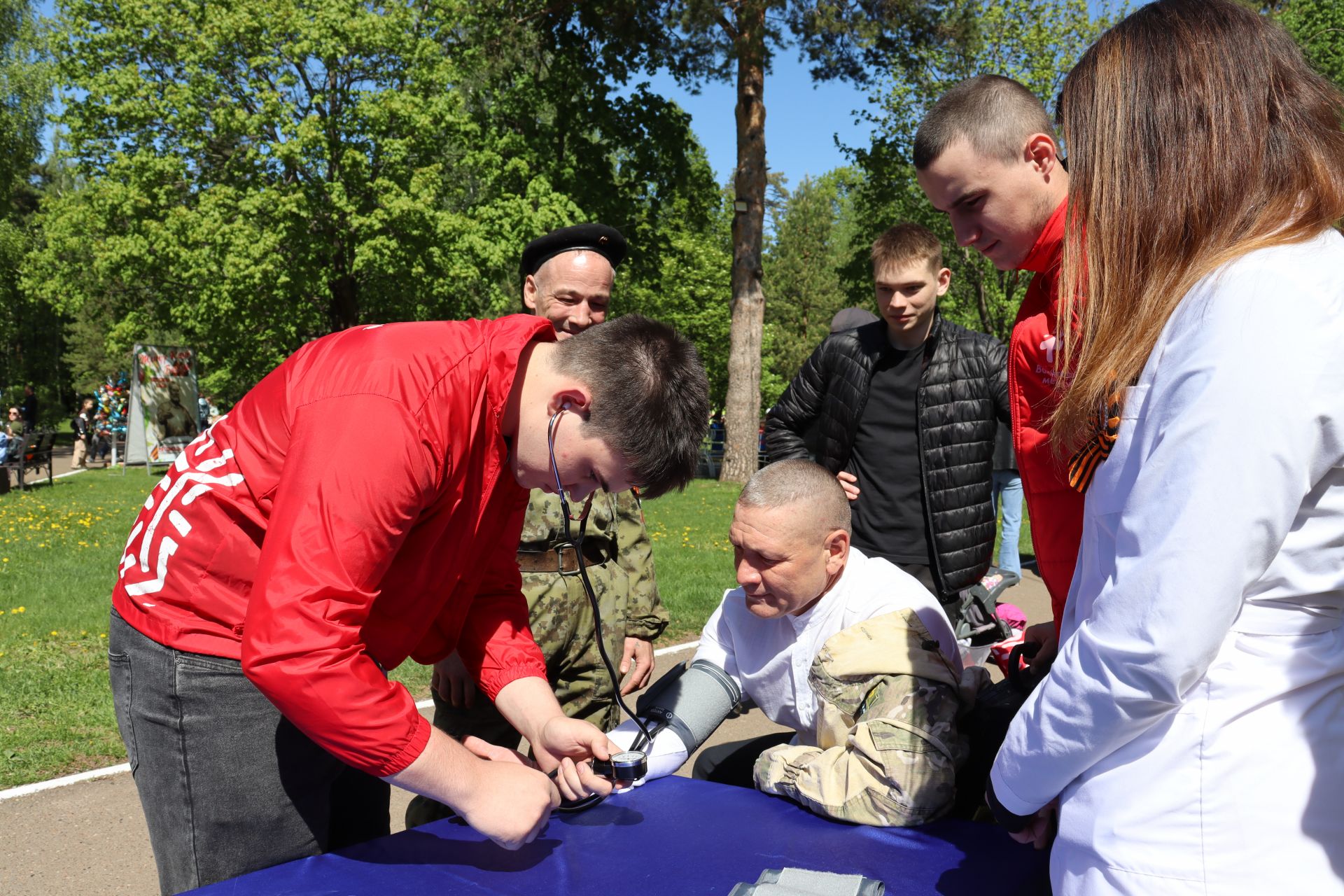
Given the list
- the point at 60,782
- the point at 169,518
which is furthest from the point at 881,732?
the point at 60,782

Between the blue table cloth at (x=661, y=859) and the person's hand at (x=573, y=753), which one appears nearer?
the blue table cloth at (x=661, y=859)

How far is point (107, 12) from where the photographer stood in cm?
2062

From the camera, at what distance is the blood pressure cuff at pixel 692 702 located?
2.59 metres

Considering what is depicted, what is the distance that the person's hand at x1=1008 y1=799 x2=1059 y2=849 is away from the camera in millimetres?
1763

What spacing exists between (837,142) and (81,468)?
18.1 metres

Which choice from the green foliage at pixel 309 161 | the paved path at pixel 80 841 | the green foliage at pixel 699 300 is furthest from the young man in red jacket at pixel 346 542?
the green foliage at pixel 699 300

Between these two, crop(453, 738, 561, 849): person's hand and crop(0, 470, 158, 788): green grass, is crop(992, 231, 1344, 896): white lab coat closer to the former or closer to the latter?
crop(453, 738, 561, 849): person's hand

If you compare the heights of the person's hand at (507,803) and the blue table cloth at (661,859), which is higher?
the person's hand at (507,803)

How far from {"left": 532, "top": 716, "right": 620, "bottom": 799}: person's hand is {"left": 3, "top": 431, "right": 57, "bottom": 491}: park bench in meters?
16.4

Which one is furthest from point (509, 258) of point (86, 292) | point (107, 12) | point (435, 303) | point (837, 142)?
point (86, 292)

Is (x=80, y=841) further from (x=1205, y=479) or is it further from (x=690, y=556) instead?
(x=690, y=556)

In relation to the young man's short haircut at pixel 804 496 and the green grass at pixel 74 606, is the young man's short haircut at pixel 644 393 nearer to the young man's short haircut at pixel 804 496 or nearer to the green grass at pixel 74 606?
the young man's short haircut at pixel 804 496

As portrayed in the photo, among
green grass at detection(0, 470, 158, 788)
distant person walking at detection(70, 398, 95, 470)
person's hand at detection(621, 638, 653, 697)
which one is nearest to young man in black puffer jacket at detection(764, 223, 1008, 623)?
person's hand at detection(621, 638, 653, 697)

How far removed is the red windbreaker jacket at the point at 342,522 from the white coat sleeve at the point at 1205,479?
101cm
